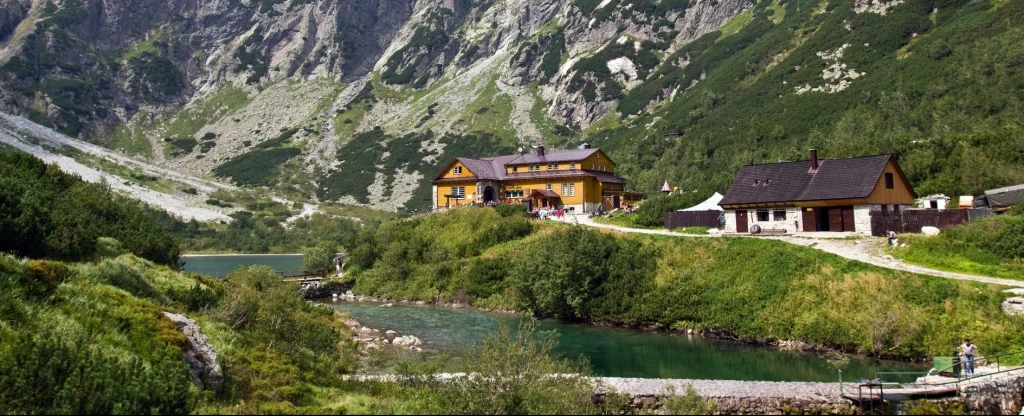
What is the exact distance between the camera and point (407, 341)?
2931 cm

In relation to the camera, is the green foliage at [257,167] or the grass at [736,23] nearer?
the grass at [736,23]

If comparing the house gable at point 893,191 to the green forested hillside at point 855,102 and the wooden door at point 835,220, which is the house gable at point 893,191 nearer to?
the wooden door at point 835,220

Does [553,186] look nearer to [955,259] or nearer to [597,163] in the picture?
[597,163]

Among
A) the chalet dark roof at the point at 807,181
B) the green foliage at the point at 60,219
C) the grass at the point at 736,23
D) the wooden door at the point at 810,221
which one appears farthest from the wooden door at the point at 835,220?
the grass at the point at 736,23

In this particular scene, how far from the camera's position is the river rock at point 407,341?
2875cm

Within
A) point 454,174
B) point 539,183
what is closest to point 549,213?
point 539,183

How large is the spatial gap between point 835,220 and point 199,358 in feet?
120

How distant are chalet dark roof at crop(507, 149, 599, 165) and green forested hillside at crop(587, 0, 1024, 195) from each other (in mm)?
13872

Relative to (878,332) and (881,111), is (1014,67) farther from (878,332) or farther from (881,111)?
(878,332)

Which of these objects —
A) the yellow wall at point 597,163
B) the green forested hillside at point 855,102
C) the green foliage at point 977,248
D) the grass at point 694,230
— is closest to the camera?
the green foliage at point 977,248

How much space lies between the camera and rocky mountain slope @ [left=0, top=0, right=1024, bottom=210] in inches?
2462

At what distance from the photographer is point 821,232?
121 ft

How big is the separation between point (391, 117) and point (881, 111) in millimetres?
127003

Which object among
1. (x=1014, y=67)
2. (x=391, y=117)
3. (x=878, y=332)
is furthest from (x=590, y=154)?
(x=391, y=117)
